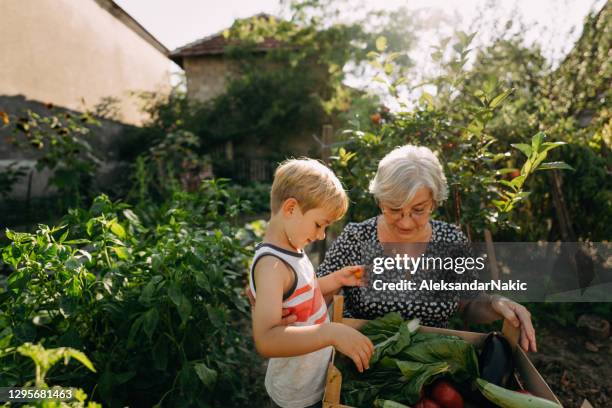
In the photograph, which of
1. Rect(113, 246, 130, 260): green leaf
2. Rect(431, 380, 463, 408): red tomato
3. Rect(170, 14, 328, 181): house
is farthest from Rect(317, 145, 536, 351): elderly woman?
Rect(170, 14, 328, 181): house

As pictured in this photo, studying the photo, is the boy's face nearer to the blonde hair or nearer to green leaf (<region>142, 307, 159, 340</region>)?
the blonde hair

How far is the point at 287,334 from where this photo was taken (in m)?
1.14

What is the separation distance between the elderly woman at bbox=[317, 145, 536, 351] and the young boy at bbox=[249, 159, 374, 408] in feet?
1.15

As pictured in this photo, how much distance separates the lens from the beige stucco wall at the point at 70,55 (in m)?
6.95

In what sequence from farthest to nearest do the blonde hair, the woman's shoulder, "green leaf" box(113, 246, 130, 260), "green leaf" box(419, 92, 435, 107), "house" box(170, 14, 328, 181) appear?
"house" box(170, 14, 328, 181)
"green leaf" box(419, 92, 435, 107)
the woman's shoulder
"green leaf" box(113, 246, 130, 260)
the blonde hair

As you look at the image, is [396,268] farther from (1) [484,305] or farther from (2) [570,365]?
(2) [570,365]

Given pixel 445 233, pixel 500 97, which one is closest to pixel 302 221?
pixel 445 233

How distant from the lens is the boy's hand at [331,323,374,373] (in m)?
1.11

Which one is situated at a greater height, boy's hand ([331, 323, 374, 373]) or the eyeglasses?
the eyeglasses

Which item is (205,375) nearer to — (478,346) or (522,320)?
(478,346)

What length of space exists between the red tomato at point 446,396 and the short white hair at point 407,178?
26.6 inches

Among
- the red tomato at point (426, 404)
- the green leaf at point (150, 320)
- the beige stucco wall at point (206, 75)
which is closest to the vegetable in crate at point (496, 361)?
the red tomato at point (426, 404)

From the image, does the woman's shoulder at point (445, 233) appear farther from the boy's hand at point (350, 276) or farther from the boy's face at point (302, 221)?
the boy's face at point (302, 221)

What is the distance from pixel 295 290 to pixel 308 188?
1.07 ft
